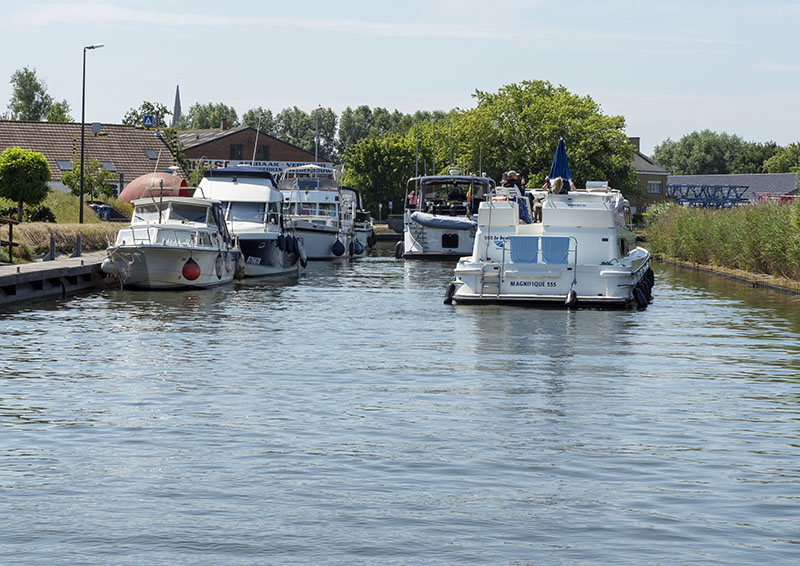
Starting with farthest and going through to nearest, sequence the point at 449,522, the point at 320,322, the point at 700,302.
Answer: the point at 700,302
the point at 320,322
the point at 449,522

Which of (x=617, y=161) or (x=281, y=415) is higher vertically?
(x=617, y=161)

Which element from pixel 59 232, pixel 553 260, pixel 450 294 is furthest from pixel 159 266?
pixel 553 260

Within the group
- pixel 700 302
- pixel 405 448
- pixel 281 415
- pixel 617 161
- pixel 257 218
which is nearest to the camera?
pixel 405 448

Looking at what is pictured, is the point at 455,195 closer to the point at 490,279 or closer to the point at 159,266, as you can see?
the point at 159,266

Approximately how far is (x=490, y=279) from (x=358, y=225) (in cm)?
3382

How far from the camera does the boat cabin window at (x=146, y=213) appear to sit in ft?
114

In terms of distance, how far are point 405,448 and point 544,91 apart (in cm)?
8712

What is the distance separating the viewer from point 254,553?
27.2 feet

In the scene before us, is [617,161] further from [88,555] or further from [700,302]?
[88,555]

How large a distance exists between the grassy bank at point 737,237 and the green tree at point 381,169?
167 ft

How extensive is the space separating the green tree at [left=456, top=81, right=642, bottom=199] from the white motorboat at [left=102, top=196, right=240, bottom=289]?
56349mm

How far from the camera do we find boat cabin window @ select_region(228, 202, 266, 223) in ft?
134

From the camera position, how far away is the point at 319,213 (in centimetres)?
5431

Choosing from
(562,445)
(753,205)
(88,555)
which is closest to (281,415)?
(562,445)
